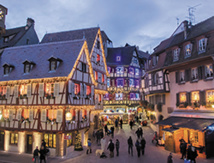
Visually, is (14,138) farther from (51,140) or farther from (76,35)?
(76,35)

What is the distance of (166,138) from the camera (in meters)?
20.4

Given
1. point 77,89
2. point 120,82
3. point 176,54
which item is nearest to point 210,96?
point 176,54

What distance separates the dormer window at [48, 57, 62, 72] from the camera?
20.7 metres

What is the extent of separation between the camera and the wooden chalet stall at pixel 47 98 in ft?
64.8

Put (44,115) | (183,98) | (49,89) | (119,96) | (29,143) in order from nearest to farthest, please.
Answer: (44,115), (49,89), (29,143), (183,98), (119,96)

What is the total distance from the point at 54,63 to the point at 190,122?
14.6 m

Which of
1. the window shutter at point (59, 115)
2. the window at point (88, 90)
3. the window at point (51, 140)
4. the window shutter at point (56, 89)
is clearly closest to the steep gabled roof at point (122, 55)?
the window at point (88, 90)

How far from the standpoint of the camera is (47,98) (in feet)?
65.6

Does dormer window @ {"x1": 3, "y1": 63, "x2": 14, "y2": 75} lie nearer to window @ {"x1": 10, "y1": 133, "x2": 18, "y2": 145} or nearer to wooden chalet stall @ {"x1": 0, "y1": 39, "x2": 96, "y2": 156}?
wooden chalet stall @ {"x1": 0, "y1": 39, "x2": 96, "y2": 156}

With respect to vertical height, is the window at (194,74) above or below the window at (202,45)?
below

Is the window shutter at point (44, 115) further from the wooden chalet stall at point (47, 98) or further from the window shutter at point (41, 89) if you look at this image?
the window shutter at point (41, 89)

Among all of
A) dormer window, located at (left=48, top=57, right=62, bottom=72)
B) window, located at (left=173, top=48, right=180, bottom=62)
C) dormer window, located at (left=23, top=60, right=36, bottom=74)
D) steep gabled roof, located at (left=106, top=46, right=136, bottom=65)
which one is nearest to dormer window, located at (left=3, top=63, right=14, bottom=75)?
dormer window, located at (left=23, top=60, right=36, bottom=74)

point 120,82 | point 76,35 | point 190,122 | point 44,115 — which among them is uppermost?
point 76,35

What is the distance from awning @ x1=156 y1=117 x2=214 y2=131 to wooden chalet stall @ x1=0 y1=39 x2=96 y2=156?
371 inches
